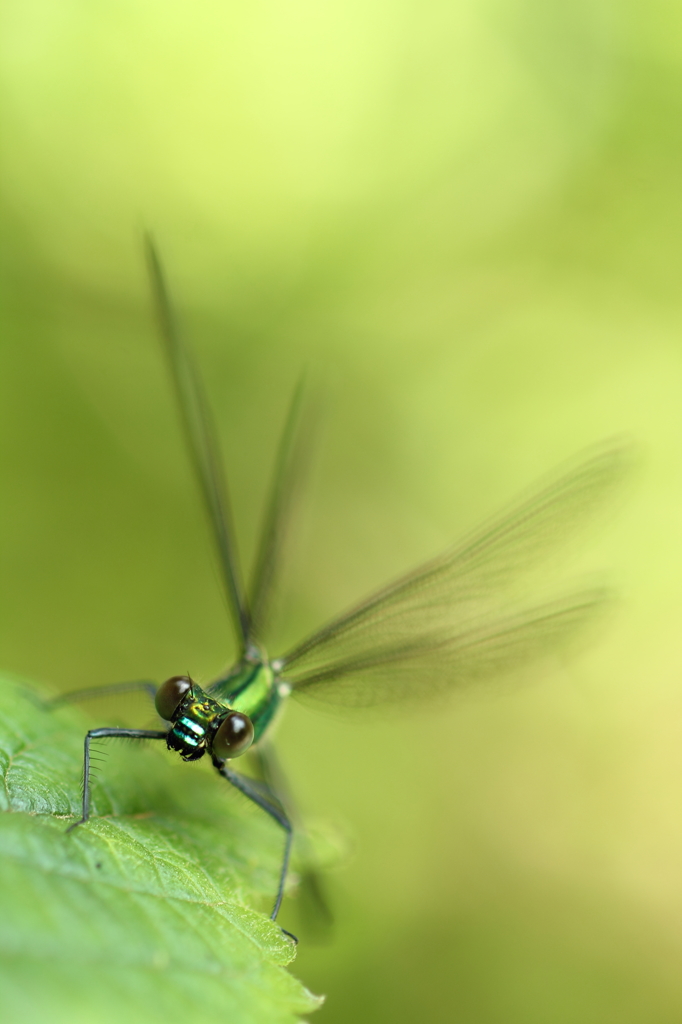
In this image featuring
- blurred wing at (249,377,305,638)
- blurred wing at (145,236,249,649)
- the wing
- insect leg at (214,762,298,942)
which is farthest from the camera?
blurred wing at (249,377,305,638)

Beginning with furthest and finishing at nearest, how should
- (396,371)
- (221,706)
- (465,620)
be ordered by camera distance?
(396,371), (465,620), (221,706)

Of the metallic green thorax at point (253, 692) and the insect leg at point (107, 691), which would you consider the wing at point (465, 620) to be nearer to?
the metallic green thorax at point (253, 692)

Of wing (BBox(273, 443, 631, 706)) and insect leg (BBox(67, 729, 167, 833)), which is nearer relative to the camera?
insect leg (BBox(67, 729, 167, 833))

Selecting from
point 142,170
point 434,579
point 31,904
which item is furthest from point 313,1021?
point 142,170

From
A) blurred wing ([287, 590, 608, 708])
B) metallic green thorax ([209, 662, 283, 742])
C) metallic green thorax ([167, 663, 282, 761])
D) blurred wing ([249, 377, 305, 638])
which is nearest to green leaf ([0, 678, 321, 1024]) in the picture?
metallic green thorax ([167, 663, 282, 761])

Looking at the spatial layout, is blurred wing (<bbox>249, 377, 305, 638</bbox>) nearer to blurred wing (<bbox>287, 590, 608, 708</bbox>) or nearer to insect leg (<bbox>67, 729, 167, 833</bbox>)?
blurred wing (<bbox>287, 590, 608, 708</bbox>)

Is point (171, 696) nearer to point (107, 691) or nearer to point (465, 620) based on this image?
point (107, 691)

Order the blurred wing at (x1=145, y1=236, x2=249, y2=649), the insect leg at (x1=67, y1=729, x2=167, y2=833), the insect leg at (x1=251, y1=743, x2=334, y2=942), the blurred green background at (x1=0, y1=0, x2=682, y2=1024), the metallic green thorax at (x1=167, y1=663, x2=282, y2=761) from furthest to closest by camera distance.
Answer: the blurred green background at (x1=0, y1=0, x2=682, y2=1024), the insect leg at (x1=251, y1=743, x2=334, y2=942), the blurred wing at (x1=145, y1=236, x2=249, y2=649), the metallic green thorax at (x1=167, y1=663, x2=282, y2=761), the insect leg at (x1=67, y1=729, x2=167, y2=833)

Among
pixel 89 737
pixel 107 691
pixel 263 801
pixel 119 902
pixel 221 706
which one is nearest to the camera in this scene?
pixel 119 902

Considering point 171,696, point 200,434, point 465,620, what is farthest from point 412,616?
point 200,434
